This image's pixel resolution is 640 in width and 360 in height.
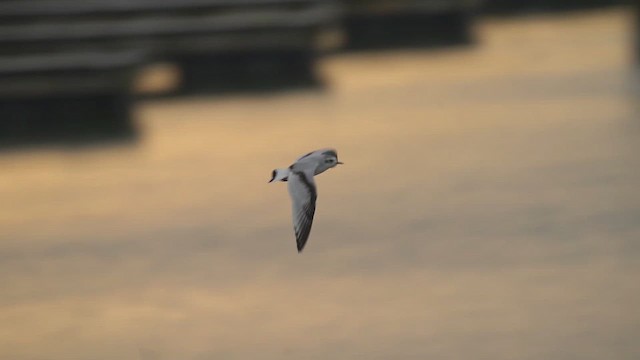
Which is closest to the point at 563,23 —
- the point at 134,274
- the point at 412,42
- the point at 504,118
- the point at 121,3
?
the point at 412,42

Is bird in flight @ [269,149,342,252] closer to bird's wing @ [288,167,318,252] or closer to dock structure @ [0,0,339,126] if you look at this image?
bird's wing @ [288,167,318,252]

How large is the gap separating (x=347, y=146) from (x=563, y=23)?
3.86 feet

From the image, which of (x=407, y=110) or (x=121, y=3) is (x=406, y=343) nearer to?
(x=407, y=110)

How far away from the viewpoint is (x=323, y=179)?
1.98 m

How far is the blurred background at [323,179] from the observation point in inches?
59.5

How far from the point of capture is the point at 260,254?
1738mm

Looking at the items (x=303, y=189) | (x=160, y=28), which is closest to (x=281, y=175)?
(x=303, y=189)

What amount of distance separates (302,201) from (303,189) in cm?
2

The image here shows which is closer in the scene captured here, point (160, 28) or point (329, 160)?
point (329, 160)

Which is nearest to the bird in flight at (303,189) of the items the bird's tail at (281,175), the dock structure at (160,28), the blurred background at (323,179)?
the bird's tail at (281,175)

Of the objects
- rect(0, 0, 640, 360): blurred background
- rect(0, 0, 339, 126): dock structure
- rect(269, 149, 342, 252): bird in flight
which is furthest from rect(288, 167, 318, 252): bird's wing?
rect(0, 0, 339, 126): dock structure

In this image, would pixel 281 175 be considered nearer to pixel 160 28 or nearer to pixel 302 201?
pixel 302 201

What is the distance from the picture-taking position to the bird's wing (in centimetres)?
92

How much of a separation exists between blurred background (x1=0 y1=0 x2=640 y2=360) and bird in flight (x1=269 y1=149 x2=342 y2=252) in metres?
0.48
